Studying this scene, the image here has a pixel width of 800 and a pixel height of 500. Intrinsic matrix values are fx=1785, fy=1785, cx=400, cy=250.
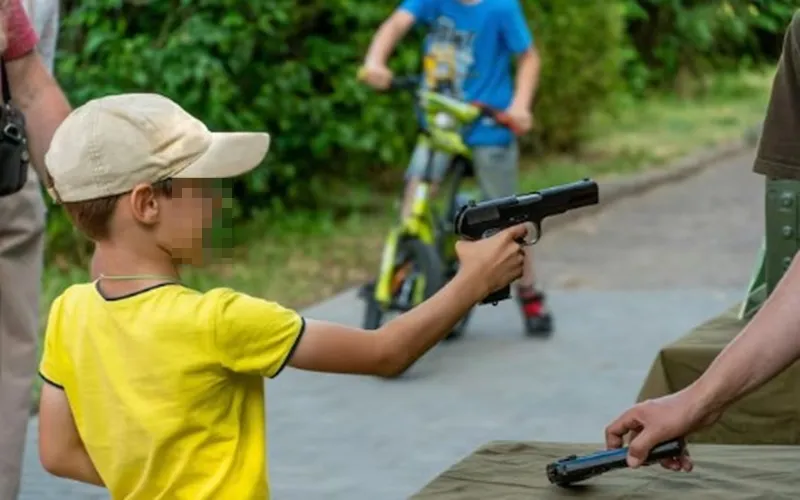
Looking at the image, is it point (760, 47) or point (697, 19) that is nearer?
point (697, 19)

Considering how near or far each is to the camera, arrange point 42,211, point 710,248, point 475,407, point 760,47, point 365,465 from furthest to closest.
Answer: point 710,248 → point 760,47 → point 475,407 → point 365,465 → point 42,211

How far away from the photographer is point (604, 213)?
1309 cm

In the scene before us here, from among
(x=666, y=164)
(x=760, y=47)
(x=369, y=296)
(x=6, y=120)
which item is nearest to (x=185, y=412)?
(x=6, y=120)

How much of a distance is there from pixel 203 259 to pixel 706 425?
0.85 metres

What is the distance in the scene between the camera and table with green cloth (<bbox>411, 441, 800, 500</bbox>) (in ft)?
9.25

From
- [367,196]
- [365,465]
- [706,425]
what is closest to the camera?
[706,425]

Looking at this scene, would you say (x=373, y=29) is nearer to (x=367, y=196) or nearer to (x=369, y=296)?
(x=367, y=196)

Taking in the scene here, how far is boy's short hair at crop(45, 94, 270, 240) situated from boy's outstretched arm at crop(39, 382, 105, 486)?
351 mm

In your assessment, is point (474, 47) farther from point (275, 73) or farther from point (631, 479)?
point (631, 479)

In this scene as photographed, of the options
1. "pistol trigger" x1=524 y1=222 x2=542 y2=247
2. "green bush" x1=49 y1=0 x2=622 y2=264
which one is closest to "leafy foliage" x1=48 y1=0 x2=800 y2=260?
"green bush" x1=49 y1=0 x2=622 y2=264

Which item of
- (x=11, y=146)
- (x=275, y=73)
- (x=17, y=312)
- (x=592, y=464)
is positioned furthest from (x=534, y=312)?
(x=592, y=464)

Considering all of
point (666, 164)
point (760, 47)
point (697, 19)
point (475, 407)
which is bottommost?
point (666, 164)

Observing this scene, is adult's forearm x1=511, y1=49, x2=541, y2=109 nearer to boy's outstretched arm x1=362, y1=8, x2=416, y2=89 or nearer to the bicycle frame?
the bicycle frame

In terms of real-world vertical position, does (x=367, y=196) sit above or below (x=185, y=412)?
below
